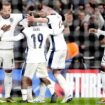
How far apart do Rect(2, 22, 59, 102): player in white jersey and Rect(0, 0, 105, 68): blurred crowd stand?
2.27 m

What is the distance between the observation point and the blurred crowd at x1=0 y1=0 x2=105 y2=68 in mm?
13609

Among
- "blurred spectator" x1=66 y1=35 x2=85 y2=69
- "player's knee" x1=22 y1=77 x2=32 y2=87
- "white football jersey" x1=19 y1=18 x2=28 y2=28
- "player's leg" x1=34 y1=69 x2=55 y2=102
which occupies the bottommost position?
"player's leg" x1=34 y1=69 x2=55 y2=102

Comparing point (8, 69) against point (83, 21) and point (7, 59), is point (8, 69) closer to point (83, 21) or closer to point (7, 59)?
point (7, 59)

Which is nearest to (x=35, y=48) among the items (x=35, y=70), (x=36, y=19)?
(x=35, y=70)

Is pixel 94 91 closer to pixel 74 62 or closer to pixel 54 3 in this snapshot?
pixel 74 62

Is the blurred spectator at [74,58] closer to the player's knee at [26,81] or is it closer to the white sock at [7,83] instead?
the white sock at [7,83]

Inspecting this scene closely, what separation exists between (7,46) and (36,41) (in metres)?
0.73

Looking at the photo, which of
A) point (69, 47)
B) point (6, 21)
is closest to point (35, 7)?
point (6, 21)

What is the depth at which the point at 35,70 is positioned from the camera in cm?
1112

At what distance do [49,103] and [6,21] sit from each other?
155 centimetres

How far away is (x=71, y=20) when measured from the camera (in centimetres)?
1380

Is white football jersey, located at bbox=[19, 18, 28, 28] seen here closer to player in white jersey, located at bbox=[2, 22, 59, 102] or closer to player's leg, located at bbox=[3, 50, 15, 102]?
player in white jersey, located at bbox=[2, 22, 59, 102]

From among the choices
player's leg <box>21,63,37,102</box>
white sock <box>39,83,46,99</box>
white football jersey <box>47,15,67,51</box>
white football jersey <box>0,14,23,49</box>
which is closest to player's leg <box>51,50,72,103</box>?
white football jersey <box>47,15,67,51</box>

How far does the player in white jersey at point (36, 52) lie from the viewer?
11.0 meters
